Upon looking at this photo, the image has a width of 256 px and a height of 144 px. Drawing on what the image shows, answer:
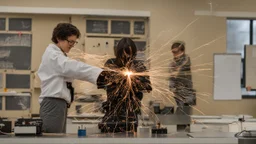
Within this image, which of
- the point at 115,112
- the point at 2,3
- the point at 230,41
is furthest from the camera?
the point at 230,41

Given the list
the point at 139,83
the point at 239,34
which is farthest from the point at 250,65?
the point at 139,83

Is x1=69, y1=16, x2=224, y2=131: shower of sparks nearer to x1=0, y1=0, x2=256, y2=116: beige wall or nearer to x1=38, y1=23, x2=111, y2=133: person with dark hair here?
x1=0, y1=0, x2=256, y2=116: beige wall

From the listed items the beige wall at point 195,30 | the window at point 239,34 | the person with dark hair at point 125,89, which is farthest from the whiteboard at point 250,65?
the person with dark hair at point 125,89

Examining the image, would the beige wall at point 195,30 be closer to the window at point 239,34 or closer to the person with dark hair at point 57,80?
the window at point 239,34

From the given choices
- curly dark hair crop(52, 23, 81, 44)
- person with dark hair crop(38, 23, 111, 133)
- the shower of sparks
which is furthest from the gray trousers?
curly dark hair crop(52, 23, 81, 44)

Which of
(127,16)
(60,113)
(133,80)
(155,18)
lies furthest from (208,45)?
(60,113)

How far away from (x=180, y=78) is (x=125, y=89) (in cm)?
269

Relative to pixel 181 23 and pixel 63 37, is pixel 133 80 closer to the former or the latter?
pixel 63 37

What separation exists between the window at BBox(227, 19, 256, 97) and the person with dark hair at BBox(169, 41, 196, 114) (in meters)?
1.08

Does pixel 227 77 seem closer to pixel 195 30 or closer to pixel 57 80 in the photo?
pixel 195 30

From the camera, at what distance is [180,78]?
18.2 ft

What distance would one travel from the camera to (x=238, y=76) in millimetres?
6258

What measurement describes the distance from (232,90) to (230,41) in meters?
0.80

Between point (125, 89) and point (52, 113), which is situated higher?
point (125, 89)
